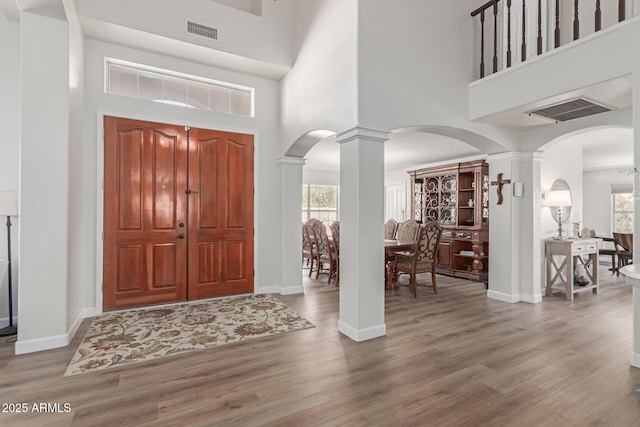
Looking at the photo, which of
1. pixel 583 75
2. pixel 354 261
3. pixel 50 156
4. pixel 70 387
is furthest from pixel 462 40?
pixel 70 387

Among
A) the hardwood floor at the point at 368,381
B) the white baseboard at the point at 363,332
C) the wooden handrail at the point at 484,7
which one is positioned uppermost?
the wooden handrail at the point at 484,7

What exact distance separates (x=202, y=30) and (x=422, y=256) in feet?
14.0

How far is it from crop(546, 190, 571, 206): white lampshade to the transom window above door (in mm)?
4446

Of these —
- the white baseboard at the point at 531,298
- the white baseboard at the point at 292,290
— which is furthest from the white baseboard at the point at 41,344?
the white baseboard at the point at 531,298

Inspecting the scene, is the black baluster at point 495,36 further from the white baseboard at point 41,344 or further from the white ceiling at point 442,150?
the white baseboard at point 41,344

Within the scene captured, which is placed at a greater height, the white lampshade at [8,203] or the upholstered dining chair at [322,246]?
the white lampshade at [8,203]

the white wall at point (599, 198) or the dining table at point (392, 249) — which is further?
the white wall at point (599, 198)

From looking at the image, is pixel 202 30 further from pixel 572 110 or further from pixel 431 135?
pixel 572 110

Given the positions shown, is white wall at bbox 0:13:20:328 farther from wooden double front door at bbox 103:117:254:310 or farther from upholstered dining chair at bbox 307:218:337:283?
Result: upholstered dining chair at bbox 307:218:337:283

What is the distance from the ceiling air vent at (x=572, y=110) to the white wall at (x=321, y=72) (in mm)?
2106

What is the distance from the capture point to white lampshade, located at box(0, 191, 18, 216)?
3.03m

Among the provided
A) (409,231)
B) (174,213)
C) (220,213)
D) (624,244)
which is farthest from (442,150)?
(174,213)

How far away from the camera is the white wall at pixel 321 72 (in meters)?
3.23

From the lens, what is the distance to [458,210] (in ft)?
22.5
